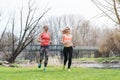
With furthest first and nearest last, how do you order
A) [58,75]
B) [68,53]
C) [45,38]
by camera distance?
1. [68,53]
2. [45,38]
3. [58,75]

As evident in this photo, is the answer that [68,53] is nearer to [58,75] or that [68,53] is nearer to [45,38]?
[45,38]

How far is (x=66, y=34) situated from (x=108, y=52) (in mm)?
66903

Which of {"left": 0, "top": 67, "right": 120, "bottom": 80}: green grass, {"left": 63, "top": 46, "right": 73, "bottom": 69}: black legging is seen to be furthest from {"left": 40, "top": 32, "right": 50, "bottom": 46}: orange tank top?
{"left": 0, "top": 67, "right": 120, "bottom": 80}: green grass

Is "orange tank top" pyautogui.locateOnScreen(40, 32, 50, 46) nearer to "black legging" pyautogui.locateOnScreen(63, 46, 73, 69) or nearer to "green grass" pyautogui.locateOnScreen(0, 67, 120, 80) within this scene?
"black legging" pyautogui.locateOnScreen(63, 46, 73, 69)

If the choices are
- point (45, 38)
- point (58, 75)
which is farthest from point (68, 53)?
point (58, 75)

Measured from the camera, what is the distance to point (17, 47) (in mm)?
39531

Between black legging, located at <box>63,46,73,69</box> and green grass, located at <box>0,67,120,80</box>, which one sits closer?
green grass, located at <box>0,67,120,80</box>

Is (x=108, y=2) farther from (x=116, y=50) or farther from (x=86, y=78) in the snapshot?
(x=116, y=50)

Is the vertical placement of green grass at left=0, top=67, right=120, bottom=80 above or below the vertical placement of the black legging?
below

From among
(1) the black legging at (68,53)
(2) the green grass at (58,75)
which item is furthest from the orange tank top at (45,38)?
(2) the green grass at (58,75)

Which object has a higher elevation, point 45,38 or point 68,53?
point 45,38

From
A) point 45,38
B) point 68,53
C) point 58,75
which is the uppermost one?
point 45,38

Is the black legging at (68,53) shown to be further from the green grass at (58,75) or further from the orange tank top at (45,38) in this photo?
the green grass at (58,75)

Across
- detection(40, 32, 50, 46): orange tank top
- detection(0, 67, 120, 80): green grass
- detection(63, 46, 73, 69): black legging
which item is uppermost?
detection(40, 32, 50, 46): orange tank top
